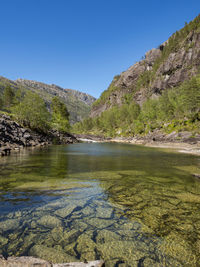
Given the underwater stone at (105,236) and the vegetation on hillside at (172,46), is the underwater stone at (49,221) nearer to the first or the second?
the underwater stone at (105,236)

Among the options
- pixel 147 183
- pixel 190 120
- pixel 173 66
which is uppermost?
pixel 173 66

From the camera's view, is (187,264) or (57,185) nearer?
(187,264)

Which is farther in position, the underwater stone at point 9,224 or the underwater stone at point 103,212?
the underwater stone at point 103,212

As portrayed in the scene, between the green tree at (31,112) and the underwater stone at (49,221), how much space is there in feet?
221

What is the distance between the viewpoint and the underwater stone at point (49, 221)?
23.8ft

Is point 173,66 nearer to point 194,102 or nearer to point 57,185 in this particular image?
point 194,102

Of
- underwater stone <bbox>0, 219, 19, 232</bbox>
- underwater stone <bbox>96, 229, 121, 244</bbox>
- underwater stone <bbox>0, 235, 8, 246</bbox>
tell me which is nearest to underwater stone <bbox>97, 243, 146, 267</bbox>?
underwater stone <bbox>96, 229, 121, 244</bbox>

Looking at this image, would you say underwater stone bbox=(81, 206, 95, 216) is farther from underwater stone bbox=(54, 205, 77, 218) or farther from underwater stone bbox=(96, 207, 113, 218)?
underwater stone bbox=(54, 205, 77, 218)

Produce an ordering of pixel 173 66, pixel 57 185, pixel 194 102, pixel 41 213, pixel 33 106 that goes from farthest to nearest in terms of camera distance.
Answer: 1. pixel 173 66
2. pixel 194 102
3. pixel 33 106
4. pixel 57 185
5. pixel 41 213

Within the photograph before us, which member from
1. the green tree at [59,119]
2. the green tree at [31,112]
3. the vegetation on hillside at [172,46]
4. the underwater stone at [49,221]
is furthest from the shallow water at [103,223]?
the vegetation on hillside at [172,46]

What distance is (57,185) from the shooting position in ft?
43.6

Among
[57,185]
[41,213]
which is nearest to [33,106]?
[57,185]

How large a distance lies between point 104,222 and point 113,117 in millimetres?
166031

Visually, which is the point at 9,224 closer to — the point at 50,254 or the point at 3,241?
the point at 3,241
